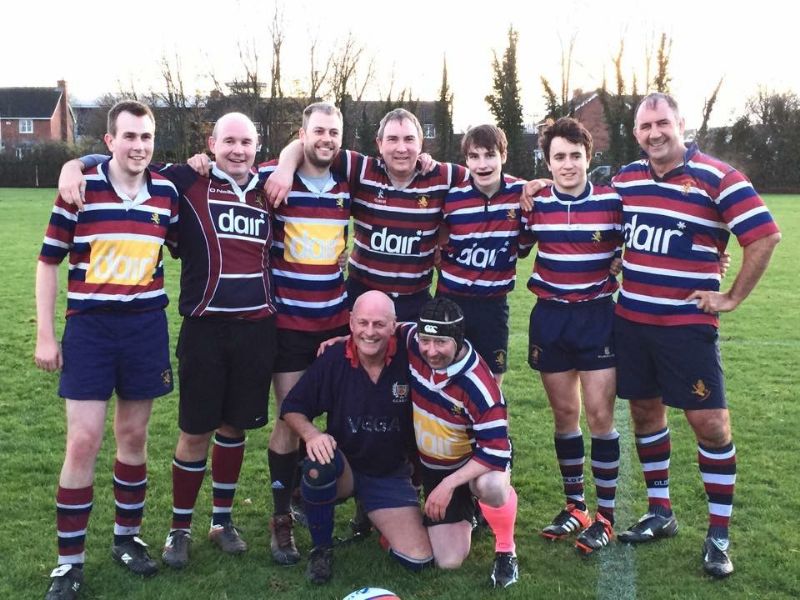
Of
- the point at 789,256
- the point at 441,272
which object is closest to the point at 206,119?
the point at 789,256

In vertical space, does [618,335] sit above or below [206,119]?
below

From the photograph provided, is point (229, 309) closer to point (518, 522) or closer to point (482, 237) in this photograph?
point (482, 237)

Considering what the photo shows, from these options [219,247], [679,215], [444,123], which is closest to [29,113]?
[444,123]

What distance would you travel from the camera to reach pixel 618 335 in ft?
12.6

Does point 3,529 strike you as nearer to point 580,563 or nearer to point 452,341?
point 452,341

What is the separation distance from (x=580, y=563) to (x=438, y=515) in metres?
0.73

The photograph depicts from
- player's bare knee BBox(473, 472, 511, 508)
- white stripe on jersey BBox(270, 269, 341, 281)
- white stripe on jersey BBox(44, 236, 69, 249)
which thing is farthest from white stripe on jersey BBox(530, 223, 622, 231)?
white stripe on jersey BBox(44, 236, 69, 249)

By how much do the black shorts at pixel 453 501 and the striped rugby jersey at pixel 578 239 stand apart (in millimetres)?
1021

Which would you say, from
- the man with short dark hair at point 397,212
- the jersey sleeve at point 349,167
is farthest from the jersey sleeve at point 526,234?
the jersey sleeve at point 349,167

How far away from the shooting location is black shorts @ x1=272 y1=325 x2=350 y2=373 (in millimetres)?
3947

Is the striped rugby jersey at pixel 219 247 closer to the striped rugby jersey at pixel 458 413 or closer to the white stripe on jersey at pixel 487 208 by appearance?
the striped rugby jersey at pixel 458 413

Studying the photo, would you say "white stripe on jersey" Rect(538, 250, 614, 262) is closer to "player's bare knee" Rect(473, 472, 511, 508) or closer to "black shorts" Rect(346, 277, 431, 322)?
"black shorts" Rect(346, 277, 431, 322)

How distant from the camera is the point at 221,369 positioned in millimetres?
3686

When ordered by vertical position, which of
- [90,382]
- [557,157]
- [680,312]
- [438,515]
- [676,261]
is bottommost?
[438,515]
